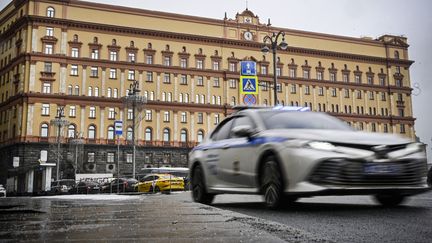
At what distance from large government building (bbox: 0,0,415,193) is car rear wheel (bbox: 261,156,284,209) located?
49.7 m

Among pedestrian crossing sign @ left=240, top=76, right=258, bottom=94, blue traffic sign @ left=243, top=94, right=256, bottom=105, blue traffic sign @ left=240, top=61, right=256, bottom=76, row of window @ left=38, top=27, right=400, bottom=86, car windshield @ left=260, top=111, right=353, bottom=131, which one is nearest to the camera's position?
car windshield @ left=260, top=111, right=353, bottom=131

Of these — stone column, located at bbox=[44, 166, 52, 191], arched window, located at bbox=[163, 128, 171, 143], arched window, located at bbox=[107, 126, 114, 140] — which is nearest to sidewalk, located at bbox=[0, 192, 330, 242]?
stone column, located at bbox=[44, 166, 52, 191]

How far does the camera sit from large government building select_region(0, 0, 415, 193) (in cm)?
5953

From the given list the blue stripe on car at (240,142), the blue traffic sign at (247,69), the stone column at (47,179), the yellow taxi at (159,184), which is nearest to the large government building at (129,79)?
the stone column at (47,179)

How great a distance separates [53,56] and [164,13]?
16.9 metres

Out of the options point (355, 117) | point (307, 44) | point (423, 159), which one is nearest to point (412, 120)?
point (355, 117)

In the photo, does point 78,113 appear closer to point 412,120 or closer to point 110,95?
point 110,95

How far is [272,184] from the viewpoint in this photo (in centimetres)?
594

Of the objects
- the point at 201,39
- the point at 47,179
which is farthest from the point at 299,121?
the point at 201,39

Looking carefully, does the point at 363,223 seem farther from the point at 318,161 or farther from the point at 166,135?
the point at 166,135

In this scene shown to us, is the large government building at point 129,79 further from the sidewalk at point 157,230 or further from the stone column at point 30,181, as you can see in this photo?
the sidewalk at point 157,230

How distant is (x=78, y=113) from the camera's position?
202 feet

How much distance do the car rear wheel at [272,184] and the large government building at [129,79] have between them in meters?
49.7

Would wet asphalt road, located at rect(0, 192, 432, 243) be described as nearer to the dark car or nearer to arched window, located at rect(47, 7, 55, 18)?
the dark car
